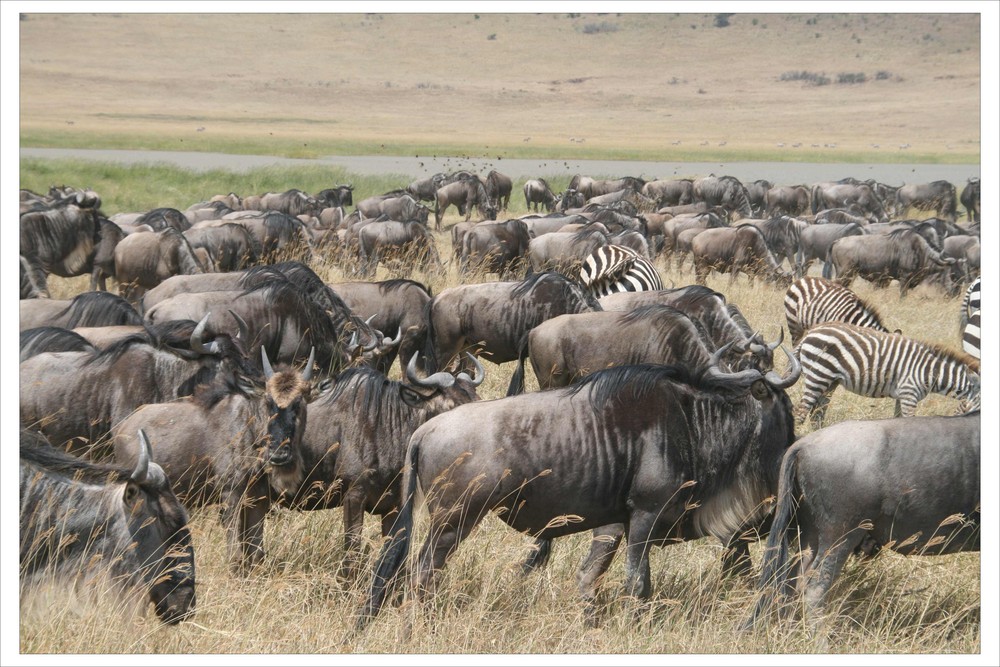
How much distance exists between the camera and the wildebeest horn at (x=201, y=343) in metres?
6.19

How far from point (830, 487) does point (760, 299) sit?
10147mm

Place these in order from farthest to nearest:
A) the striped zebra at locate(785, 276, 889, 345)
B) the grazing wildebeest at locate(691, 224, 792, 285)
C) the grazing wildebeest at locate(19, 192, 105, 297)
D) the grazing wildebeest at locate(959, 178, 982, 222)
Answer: the grazing wildebeest at locate(959, 178, 982, 222) < the grazing wildebeest at locate(691, 224, 792, 285) < the grazing wildebeest at locate(19, 192, 105, 297) < the striped zebra at locate(785, 276, 889, 345)

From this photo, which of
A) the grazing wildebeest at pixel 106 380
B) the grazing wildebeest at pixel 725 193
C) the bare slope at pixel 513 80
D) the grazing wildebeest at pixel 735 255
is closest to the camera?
the grazing wildebeest at pixel 106 380

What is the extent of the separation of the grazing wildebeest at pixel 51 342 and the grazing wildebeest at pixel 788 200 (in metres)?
25.8

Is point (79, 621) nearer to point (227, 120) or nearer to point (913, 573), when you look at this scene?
point (913, 573)

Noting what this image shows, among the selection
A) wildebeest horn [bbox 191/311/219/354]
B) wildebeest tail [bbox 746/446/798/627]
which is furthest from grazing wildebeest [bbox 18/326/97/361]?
wildebeest tail [bbox 746/446/798/627]

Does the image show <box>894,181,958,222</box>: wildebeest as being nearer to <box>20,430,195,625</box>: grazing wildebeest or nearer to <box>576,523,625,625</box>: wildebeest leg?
<box>576,523,625,625</box>: wildebeest leg

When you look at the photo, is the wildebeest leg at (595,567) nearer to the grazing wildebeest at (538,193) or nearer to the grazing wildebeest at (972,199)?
the grazing wildebeest at (538,193)

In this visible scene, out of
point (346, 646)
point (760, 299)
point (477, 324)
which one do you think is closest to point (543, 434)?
point (346, 646)

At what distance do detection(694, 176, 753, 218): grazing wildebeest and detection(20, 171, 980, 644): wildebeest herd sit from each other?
19.3 meters

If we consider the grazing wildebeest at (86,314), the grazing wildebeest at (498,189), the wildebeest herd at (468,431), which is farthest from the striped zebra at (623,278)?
the grazing wildebeest at (498,189)

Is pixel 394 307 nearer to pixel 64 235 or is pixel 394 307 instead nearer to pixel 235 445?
pixel 235 445

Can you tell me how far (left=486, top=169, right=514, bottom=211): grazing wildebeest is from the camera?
30578 millimetres

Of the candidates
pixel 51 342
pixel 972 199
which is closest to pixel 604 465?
pixel 51 342
